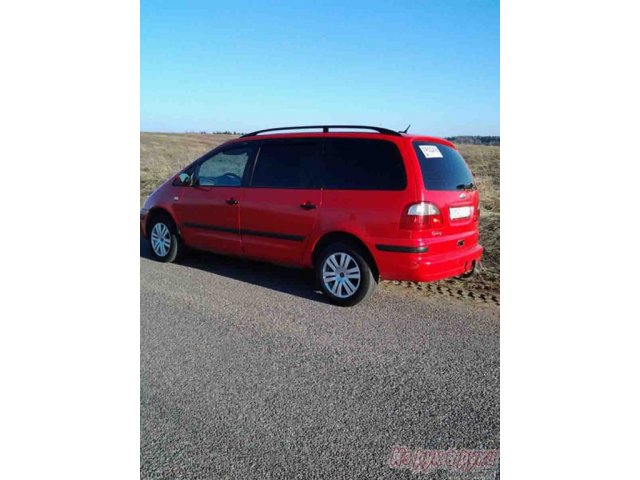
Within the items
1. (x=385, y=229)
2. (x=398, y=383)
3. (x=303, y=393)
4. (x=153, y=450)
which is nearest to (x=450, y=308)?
(x=385, y=229)

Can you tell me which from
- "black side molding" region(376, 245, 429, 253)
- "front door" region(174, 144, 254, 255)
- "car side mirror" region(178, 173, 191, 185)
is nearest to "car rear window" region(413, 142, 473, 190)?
"black side molding" region(376, 245, 429, 253)

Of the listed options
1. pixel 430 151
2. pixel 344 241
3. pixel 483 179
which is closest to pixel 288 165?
pixel 344 241

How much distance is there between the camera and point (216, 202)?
6.31 metres

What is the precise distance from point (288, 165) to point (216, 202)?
112 cm

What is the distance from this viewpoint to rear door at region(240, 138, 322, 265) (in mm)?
5441

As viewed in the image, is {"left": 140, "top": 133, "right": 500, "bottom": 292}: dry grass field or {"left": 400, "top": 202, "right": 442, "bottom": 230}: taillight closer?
{"left": 400, "top": 202, "right": 442, "bottom": 230}: taillight

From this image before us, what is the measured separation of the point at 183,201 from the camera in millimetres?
6707

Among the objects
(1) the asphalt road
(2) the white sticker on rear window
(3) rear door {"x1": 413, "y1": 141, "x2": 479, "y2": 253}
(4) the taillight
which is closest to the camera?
→ (1) the asphalt road

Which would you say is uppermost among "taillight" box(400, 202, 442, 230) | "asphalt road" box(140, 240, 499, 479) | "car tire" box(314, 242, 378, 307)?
"taillight" box(400, 202, 442, 230)

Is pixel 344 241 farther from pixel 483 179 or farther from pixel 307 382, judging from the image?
pixel 483 179

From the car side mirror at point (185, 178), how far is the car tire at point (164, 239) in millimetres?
537

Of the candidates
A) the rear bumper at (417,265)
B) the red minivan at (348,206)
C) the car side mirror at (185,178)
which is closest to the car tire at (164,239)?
the car side mirror at (185,178)

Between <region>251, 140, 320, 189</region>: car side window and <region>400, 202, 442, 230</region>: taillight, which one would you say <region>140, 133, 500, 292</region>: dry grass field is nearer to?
<region>400, 202, 442, 230</region>: taillight

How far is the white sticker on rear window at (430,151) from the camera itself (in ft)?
16.2
